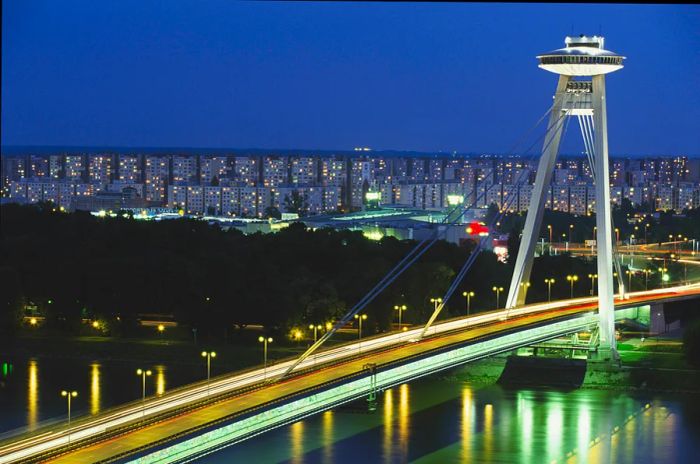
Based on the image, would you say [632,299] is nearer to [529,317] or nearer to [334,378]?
[529,317]

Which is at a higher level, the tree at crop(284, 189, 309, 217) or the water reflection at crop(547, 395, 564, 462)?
the tree at crop(284, 189, 309, 217)

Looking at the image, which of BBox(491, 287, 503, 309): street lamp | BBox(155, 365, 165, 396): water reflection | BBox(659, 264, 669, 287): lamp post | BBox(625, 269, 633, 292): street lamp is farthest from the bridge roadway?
BBox(659, 264, 669, 287): lamp post

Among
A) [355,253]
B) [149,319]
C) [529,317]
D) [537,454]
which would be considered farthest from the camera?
[355,253]

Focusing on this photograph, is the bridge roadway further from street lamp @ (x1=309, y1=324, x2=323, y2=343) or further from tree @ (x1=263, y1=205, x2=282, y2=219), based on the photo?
tree @ (x1=263, y1=205, x2=282, y2=219)

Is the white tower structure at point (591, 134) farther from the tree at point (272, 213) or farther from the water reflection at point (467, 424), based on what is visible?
the tree at point (272, 213)

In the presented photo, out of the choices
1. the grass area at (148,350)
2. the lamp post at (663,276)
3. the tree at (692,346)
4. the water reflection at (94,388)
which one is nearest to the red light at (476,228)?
the lamp post at (663,276)

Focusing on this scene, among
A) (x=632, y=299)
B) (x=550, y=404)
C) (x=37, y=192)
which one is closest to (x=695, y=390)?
(x=550, y=404)

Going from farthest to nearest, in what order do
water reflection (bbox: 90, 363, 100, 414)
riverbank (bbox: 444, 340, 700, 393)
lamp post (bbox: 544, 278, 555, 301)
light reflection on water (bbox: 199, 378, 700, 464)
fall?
lamp post (bbox: 544, 278, 555, 301) < riverbank (bbox: 444, 340, 700, 393) < water reflection (bbox: 90, 363, 100, 414) < light reflection on water (bbox: 199, 378, 700, 464)
